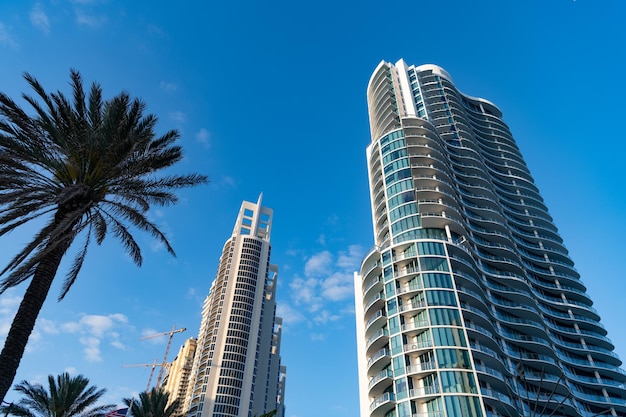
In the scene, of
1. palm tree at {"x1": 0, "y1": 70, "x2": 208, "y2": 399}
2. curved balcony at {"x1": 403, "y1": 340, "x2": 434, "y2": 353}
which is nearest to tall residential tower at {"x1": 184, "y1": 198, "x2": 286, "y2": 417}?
curved balcony at {"x1": 403, "y1": 340, "x2": 434, "y2": 353}

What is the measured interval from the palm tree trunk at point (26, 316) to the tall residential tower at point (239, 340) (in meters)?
102

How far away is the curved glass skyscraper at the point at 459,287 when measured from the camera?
48.1 metres

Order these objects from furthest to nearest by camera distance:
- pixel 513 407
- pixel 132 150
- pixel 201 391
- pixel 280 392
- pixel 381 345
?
1. pixel 280 392
2. pixel 201 391
3. pixel 381 345
4. pixel 513 407
5. pixel 132 150

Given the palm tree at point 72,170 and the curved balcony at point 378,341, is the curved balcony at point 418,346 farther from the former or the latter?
the palm tree at point 72,170

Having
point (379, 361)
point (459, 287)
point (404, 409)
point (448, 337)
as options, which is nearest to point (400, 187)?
point (459, 287)

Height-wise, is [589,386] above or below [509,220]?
below

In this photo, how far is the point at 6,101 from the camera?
1520 cm

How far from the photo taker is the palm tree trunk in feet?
41.3

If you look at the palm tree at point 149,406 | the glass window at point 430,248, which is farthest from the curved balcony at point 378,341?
the palm tree at point 149,406

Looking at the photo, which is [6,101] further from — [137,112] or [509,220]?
[509,220]

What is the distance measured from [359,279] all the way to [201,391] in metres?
61.1

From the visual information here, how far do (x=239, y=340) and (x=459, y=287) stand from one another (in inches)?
2966

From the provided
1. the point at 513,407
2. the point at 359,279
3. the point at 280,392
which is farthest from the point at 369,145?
the point at 280,392

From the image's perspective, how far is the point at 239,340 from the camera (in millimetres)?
114125
